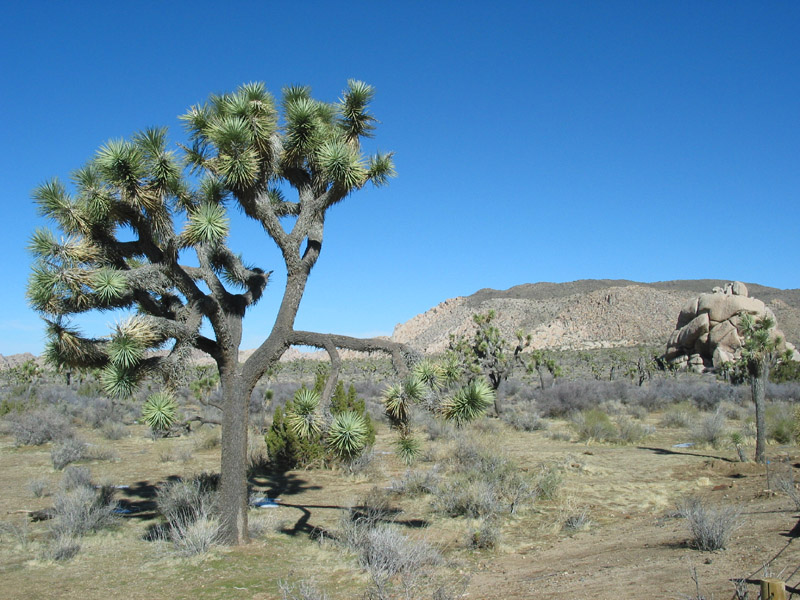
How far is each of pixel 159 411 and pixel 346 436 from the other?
2.44 metres

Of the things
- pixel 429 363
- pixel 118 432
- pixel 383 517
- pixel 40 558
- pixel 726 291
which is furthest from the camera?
pixel 726 291

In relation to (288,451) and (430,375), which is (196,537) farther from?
(288,451)

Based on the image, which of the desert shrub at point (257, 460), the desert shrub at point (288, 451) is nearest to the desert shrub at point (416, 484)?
the desert shrub at point (288, 451)

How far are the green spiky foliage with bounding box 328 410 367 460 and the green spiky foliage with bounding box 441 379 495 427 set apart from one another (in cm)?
117

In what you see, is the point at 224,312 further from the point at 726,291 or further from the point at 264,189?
the point at 726,291

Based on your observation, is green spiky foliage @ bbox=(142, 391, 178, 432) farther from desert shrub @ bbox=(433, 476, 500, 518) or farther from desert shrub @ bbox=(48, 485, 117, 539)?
desert shrub @ bbox=(433, 476, 500, 518)

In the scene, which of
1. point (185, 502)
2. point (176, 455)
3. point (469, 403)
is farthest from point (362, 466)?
point (469, 403)

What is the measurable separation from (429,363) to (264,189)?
3.42m

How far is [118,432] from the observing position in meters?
19.6

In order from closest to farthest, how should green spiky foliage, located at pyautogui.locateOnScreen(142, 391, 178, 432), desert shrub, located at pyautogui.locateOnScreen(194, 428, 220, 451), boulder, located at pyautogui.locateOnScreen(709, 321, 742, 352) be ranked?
green spiky foliage, located at pyautogui.locateOnScreen(142, 391, 178, 432) → desert shrub, located at pyautogui.locateOnScreen(194, 428, 220, 451) → boulder, located at pyautogui.locateOnScreen(709, 321, 742, 352)

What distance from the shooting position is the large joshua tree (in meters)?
7.42

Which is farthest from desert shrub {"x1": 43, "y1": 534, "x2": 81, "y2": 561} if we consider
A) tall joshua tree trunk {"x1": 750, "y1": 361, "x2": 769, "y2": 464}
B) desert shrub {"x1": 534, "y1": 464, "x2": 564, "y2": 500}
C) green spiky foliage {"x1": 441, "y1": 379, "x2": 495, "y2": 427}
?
tall joshua tree trunk {"x1": 750, "y1": 361, "x2": 769, "y2": 464}

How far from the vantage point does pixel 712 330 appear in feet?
158

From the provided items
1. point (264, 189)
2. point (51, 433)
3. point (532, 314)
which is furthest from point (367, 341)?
point (532, 314)
